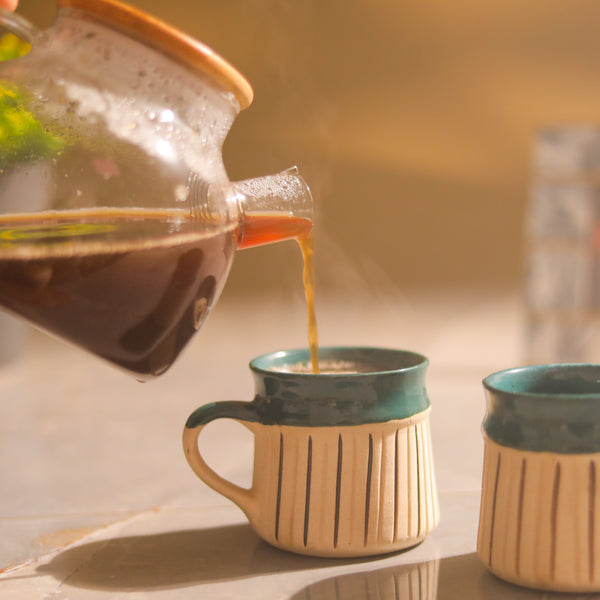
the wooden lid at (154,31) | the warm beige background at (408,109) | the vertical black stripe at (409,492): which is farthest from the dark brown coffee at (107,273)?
the warm beige background at (408,109)

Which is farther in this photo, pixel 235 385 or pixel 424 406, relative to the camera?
pixel 235 385

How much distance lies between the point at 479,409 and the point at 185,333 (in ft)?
2.40

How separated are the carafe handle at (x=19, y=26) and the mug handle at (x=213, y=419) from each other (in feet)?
1.03

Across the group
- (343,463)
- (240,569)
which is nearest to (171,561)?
(240,569)

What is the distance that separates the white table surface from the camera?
1.79ft

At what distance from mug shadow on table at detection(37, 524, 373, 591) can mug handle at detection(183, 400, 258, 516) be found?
4 centimetres

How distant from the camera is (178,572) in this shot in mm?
573

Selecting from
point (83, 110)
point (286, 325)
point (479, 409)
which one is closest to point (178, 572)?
point (83, 110)

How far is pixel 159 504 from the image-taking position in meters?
0.74

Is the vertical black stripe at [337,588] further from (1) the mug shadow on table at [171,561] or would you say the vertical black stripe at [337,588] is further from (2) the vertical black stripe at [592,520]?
(2) the vertical black stripe at [592,520]

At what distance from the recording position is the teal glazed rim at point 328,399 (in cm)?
57

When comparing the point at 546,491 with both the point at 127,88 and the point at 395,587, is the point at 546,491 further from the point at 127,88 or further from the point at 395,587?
the point at 127,88

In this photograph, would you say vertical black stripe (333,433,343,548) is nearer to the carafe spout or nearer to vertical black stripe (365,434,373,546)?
vertical black stripe (365,434,373,546)

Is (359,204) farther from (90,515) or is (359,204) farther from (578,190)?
(90,515)
